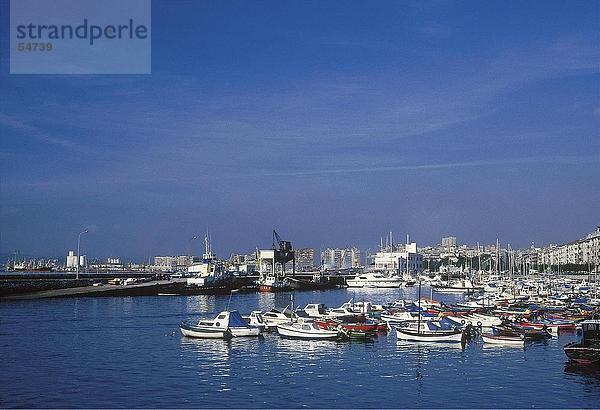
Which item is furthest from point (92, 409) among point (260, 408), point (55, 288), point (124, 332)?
point (55, 288)

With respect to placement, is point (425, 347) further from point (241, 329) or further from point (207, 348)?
point (207, 348)

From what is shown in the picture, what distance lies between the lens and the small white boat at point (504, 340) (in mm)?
33469

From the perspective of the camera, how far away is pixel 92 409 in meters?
20.6

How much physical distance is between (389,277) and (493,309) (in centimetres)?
6760

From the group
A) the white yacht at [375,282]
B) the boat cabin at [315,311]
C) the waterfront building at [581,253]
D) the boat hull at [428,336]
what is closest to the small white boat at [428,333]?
the boat hull at [428,336]

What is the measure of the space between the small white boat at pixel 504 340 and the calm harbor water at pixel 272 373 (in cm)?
48

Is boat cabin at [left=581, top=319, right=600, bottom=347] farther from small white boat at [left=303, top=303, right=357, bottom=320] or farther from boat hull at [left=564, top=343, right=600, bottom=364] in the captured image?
small white boat at [left=303, top=303, right=357, bottom=320]

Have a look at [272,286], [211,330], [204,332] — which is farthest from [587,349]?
[272,286]

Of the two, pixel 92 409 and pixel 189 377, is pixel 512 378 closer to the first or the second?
pixel 189 377

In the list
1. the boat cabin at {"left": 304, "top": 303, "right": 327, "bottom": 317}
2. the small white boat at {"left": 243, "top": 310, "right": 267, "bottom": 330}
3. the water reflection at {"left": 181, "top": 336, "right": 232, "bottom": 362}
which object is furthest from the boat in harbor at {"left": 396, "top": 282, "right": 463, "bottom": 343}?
the boat cabin at {"left": 304, "top": 303, "right": 327, "bottom": 317}

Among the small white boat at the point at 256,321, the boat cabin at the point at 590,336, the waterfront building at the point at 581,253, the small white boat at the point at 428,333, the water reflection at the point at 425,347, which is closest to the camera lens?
the boat cabin at the point at 590,336

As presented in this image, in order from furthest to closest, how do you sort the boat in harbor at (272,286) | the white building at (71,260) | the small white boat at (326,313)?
1. the white building at (71,260)
2. the boat in harbor at (272,286)
3. the small white boat at (326,313)

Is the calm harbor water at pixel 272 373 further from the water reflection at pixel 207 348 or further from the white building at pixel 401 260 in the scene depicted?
the white building at pixel 401 260

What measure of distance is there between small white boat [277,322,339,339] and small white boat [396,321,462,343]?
11.2 feet
